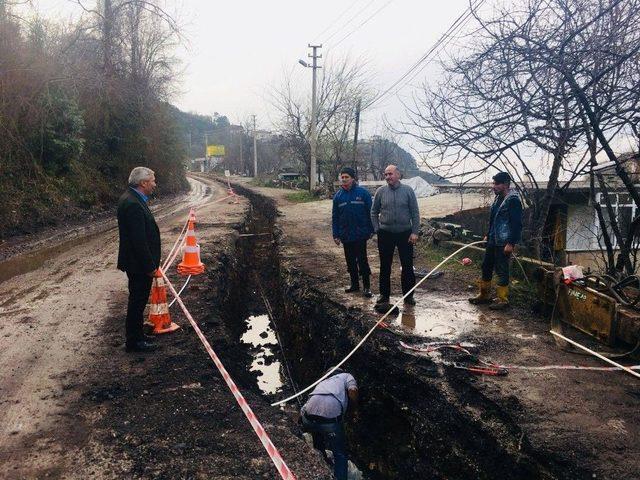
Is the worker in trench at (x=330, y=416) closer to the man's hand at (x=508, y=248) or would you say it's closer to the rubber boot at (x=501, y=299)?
the man's hand at (x=508, y=248)

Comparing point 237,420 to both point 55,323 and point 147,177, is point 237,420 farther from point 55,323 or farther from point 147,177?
point 55,323

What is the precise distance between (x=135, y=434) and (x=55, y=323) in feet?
9.73

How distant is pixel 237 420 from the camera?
3.80 meters

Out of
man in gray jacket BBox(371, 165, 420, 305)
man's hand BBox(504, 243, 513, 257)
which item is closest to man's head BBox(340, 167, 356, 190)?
man in gray jacket BBox(371, 165, 420, 305)

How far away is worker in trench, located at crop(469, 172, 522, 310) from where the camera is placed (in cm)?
583

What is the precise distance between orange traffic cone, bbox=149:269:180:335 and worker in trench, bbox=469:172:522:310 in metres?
4.17

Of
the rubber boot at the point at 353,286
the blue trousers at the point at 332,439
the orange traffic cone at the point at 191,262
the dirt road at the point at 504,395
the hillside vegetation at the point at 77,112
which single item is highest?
the hillside vegetation at the point at 77,112

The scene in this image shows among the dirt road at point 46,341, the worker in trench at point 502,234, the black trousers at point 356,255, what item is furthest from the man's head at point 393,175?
the dirt road at point 46,341

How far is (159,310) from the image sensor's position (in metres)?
5.43

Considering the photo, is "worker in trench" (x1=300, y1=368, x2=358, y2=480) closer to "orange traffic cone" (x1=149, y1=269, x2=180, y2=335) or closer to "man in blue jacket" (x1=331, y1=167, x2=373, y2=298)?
"orange traffic cone" (x1=149, y1=269, x2=180, y2=335)

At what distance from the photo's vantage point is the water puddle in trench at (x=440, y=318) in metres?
5.64

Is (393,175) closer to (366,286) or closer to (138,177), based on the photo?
(366,286)

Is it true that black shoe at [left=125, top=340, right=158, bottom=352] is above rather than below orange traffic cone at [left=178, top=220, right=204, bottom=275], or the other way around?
below

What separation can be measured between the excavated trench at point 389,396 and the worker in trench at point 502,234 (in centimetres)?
182
